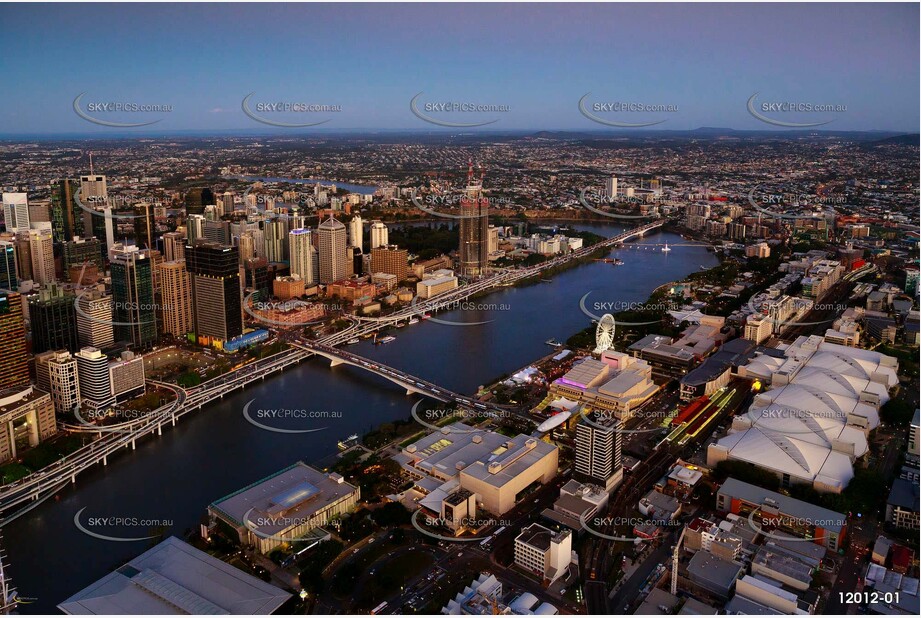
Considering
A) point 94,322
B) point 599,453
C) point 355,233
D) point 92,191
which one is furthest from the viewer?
point 355,233

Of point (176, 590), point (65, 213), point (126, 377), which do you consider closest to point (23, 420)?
point (126, 377)

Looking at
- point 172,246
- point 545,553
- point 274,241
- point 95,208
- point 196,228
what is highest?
point 95,208

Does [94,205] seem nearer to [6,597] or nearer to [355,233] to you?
[355,233]

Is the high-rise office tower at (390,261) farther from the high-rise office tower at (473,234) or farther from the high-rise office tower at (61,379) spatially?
the high-rise office tower at (61,379)

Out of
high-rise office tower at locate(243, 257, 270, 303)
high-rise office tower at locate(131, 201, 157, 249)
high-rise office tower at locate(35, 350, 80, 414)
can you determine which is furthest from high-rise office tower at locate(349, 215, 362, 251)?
high-rise office tower at locate(35, 350, 80, 414)

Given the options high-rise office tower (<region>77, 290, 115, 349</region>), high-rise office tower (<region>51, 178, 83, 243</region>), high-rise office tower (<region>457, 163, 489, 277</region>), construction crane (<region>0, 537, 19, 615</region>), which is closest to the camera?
construction crane (<region>0, 537, 19, 615</region>)

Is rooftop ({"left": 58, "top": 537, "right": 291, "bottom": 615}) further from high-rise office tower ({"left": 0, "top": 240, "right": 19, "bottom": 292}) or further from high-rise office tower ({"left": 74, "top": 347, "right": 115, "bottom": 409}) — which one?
high-rise office tower ({"left": 0, "top": 240, "right": 19, "bottom": 292})

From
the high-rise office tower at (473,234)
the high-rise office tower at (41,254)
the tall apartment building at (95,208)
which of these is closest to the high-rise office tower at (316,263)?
the high-rise office tower at (473,234)
